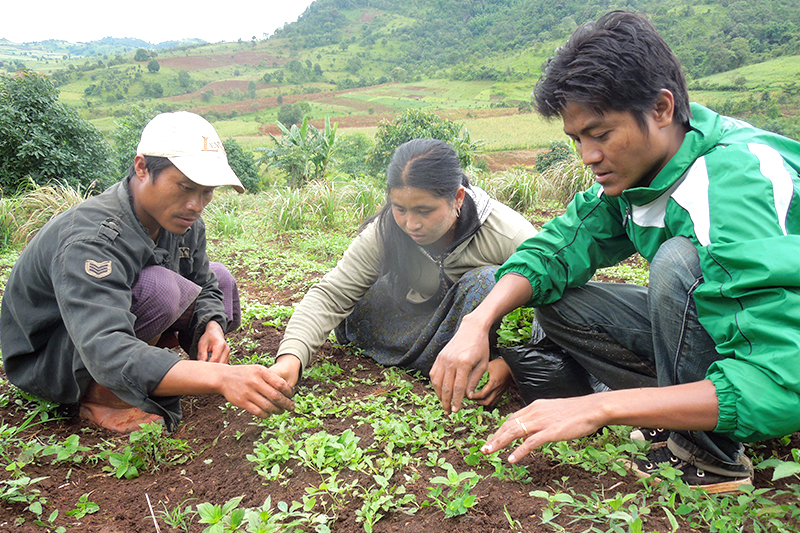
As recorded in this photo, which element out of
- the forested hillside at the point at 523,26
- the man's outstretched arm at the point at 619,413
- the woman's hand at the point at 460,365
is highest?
the forested hillside at the point at 523,26

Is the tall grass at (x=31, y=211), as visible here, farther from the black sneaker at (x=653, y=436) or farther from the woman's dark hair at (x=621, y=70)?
the black sneaker at (x=653, y=436)

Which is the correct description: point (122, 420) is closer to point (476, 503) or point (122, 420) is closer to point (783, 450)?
point (476, 503)

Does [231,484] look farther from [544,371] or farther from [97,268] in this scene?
[544,371]

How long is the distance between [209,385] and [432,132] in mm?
10940

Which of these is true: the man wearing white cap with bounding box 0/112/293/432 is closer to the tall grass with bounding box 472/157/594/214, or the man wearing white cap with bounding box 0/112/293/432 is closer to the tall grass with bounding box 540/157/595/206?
the tall grass with bounding box 472/157/594/214

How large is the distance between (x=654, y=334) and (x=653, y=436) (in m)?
0.43

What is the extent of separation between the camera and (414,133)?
468 inches

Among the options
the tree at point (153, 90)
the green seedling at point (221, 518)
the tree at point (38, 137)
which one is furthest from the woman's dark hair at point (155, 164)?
the tree at point (153, 90)

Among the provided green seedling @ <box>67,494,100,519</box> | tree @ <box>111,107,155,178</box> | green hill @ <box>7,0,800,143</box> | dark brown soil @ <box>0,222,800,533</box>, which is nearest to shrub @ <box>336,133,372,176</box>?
tree @ <box>111,107,155,178</box>

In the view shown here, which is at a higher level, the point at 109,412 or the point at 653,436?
the point at 653,436

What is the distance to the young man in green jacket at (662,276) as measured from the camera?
1089mm

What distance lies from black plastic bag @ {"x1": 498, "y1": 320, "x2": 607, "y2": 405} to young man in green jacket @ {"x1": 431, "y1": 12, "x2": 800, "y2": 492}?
8 cm

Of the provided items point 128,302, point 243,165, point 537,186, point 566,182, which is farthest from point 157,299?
Answer: point 243,165

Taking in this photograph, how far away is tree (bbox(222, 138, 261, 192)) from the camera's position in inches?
944
